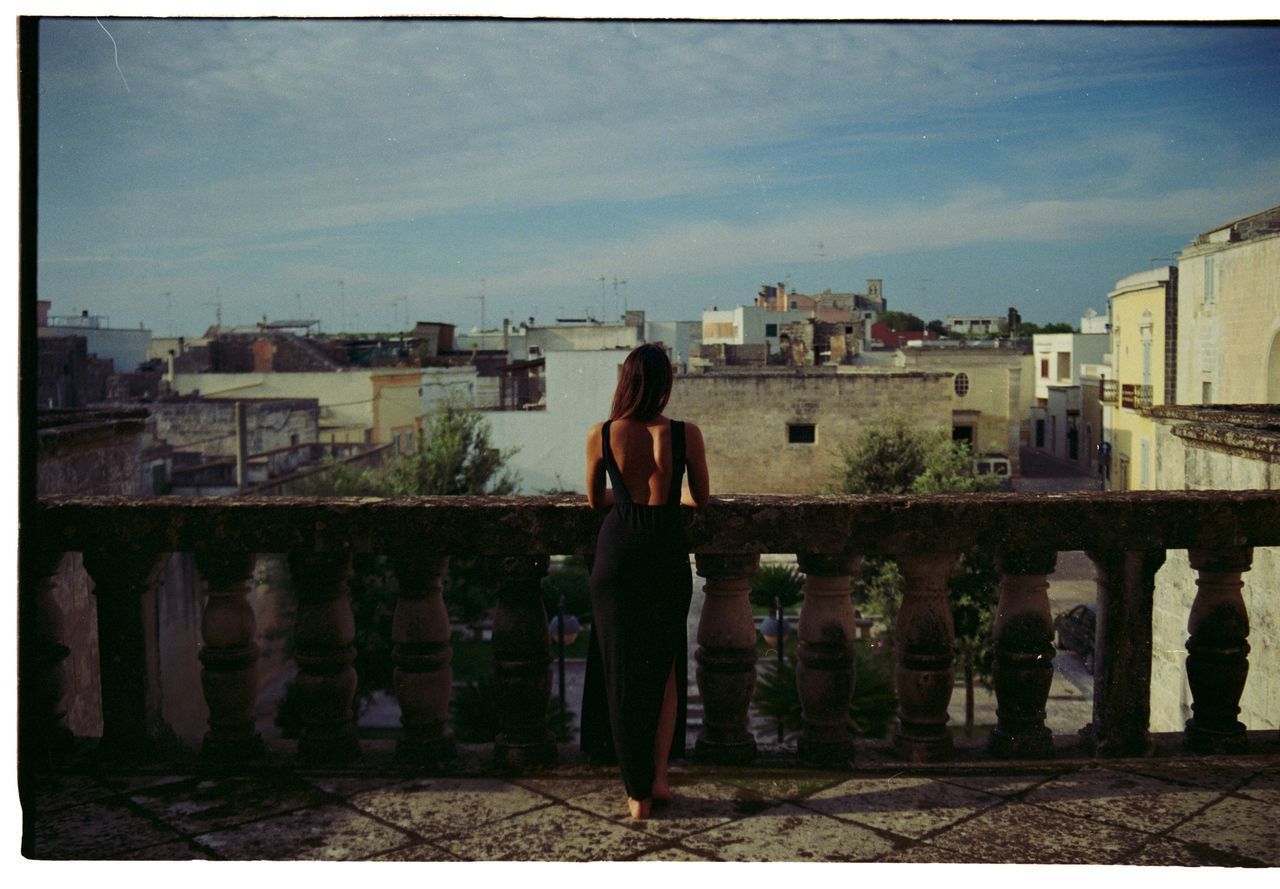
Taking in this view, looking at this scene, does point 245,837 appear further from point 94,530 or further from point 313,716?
point 94,530

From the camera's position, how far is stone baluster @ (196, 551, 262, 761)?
345 cm

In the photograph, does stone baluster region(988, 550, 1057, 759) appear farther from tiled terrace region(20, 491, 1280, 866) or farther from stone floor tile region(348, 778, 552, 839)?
stone floor tile region(348, 778, 552, 839)

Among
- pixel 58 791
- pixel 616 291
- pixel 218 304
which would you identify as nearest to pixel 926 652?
pixel 58 791

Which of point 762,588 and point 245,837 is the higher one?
point 245,837

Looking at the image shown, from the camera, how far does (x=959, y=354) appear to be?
46.2 m

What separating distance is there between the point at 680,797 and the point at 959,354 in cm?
4479

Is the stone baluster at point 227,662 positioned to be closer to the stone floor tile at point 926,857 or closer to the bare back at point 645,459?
the bare back at point 645,459

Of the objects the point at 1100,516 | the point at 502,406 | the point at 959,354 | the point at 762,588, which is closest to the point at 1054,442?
the point at 959,354

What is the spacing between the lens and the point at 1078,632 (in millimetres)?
17125

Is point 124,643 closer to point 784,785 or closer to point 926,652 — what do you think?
point 784,785

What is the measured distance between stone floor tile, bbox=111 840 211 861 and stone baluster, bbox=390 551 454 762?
2.02 ft

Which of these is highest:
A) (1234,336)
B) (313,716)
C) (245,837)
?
(1234,336)

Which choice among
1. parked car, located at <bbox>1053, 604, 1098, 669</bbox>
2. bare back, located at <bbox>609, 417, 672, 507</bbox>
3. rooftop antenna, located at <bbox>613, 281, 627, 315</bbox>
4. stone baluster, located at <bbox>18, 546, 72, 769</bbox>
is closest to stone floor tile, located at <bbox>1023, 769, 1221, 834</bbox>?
bare back, located at <bbox>609, 417, 672, 507</bbox>

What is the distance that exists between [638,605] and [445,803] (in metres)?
0.75
